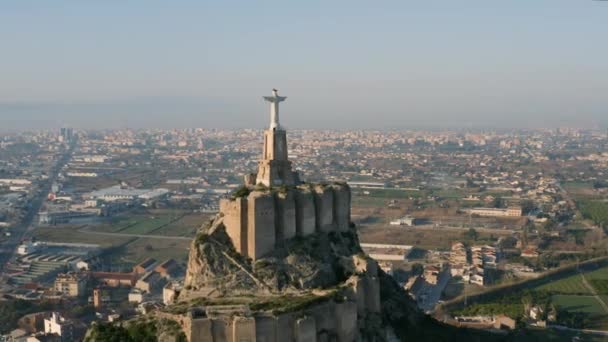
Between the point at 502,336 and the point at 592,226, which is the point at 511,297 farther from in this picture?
the point at 592,226

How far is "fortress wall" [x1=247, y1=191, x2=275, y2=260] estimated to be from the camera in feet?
73.1

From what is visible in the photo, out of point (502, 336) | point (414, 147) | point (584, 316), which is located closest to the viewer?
point (502, 336)

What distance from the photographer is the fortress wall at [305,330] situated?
1920cm

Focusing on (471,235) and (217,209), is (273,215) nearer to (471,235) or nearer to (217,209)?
(471,235)

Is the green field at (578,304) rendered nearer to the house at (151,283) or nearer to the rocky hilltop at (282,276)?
the rocky hilltop at (282,276)

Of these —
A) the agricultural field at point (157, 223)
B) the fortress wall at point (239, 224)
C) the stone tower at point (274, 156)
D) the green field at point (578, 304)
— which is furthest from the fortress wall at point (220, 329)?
the agricultural field at point (157, 223)

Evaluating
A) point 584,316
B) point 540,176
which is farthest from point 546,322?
point 540,176

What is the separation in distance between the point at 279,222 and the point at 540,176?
A: 110627mm

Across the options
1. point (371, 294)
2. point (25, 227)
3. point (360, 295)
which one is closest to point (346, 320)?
point (360, 295)

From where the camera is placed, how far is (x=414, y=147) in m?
198

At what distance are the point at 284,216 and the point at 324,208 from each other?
2.00 meters

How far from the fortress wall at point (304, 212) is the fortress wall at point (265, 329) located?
16.9 feet

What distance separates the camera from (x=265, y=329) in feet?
61.2

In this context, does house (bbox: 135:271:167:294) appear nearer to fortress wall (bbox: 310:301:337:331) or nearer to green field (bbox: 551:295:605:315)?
green field (bbox: 551:295:605:315)
